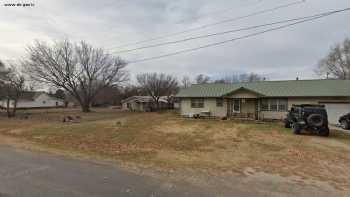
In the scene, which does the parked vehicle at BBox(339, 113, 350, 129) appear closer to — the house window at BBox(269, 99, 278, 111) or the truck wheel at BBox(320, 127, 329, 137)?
the truck wheel at BBox(320, 127, 329, 137)

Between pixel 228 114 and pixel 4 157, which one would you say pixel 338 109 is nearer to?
pixel 228 114

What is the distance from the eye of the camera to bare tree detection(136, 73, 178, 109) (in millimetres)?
52209

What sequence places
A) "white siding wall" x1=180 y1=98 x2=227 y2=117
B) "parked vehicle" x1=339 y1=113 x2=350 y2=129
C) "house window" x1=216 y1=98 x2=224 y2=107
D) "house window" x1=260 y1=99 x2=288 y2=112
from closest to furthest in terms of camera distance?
1. "parked vehicle" x1=339 y1=113 x2=350 y2=129
2. "house window" x1=260 y1=99 x2=288 y2=112
3. "white siding wall" x1=180 y1=98 x2=227 y2=117
4. "house window" x1=216 y1=98 x2=224 y2=107

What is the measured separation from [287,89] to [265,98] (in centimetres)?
242

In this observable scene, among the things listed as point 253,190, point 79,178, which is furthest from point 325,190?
point 79,178

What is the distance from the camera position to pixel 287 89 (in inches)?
894

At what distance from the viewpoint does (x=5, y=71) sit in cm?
3031

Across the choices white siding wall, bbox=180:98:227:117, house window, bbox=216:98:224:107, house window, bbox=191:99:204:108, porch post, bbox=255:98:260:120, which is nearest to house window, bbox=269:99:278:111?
porch post, bbox=255:98:260:120

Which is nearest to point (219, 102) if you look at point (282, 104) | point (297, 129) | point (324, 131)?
point (282, 104)

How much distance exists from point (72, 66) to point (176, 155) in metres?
34.5

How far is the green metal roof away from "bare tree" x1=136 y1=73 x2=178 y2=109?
25091 millimetres

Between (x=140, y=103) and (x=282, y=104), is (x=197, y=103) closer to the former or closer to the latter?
(x=282, y=104)

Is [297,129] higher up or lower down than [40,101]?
lower down

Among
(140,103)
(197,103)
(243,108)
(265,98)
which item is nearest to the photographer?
(265,98)
